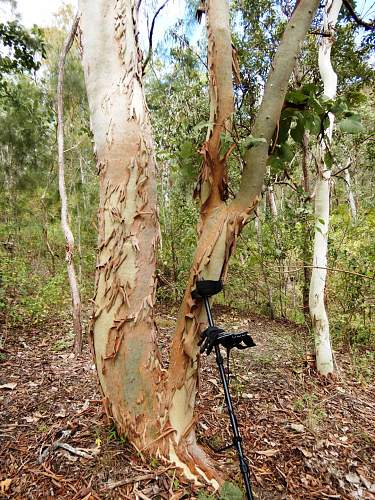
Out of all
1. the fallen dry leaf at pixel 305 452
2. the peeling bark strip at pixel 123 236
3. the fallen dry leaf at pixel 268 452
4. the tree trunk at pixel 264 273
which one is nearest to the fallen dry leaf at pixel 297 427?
the fallen dry leaf at pixel 305 452

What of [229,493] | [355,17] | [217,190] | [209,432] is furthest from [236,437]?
[355,17]

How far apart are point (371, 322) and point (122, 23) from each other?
15.9 feet

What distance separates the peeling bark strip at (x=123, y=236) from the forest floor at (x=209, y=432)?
0.21 meters

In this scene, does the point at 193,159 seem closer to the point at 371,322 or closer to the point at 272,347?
the point at 272,347

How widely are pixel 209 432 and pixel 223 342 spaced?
3.43 feet

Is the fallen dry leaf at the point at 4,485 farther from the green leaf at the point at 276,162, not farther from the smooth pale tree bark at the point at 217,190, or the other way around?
the green leaf at the point at 276,162

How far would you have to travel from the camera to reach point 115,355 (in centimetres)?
157

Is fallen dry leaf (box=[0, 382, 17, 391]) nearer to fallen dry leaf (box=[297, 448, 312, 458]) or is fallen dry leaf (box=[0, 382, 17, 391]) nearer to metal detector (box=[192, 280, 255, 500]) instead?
metal detector (box=[192, 280, 255, 500])

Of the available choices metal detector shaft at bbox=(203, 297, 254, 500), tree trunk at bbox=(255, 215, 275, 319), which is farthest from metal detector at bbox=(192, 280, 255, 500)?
tree trunk at bbox=(255, 215, 275, 319)

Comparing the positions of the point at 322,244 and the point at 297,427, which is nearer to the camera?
the point at 297,427

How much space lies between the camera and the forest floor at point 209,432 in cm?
154

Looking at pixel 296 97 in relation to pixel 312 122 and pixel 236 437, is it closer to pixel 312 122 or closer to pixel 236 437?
pixel 312 122

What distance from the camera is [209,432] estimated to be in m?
2.11

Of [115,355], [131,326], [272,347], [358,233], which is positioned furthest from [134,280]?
[358,233]
